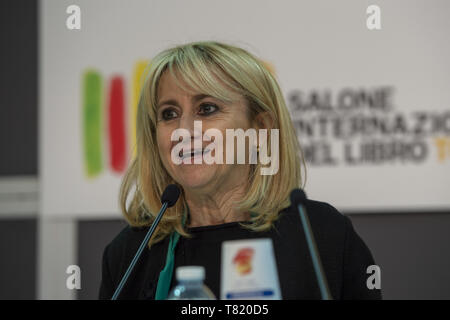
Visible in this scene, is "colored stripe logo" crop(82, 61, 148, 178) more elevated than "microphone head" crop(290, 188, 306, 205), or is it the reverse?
"colored stripe logo" crop(82, 61, 148, 178)

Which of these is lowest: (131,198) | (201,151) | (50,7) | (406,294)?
(406,294)

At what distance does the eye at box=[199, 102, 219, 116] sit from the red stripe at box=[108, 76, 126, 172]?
0.38 m

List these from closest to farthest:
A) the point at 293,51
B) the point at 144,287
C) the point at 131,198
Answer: the point at 144,287 → the point at 131,198 → the point at 293,51

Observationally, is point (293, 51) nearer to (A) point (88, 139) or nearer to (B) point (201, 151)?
(B) point (201, 151)

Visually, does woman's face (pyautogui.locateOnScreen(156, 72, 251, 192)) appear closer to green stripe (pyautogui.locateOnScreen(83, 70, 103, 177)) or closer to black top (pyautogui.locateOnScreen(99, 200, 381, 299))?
black top (pyautogui.locateOnScreen(99, 200, 381, 299))

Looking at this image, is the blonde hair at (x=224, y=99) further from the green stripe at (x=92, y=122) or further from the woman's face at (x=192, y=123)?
the green stripe at (x=92, y=122)

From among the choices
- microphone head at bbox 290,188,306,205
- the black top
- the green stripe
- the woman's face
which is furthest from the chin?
the green stripe

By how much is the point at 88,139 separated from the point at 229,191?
49 centimetres

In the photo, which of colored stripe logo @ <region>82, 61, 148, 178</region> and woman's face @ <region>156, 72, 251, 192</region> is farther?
colored stripe logo @ <region>82, 61, 148, 178</region>

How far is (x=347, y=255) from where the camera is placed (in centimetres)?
136

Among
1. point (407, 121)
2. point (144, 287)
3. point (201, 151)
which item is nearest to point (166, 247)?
point (144, 287)

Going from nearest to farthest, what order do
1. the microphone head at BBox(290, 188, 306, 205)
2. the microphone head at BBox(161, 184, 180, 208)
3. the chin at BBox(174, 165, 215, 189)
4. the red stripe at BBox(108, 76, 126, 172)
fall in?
the microphone head at BBox(290, 188, 306, 205)
the microphone head at BBox(161, 184, 180, 208)
the chin at BBox(174, 165, 215, 189)
the red stripe at BBox(108, 76, 126, 172)

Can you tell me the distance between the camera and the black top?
1286mm

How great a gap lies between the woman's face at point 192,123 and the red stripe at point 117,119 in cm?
29
